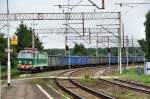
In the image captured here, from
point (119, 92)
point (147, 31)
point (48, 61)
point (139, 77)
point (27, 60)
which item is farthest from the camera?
point (147, 31)

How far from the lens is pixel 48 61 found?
236 ft

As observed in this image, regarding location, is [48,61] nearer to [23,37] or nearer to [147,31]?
[147,31]

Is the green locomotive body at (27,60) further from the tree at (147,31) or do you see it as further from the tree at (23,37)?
the tree at (23,37)

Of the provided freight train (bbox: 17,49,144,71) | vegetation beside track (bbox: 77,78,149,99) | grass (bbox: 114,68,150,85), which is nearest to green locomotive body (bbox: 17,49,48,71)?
freight train (bbox: 17,49,144,71)

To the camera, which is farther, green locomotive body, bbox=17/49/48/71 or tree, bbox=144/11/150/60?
tree, bbox=144/11/150/60

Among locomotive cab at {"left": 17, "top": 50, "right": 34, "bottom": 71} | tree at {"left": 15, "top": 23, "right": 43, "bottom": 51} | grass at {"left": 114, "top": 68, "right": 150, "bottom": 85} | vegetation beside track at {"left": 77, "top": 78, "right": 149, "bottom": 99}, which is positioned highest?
tree at {"left": 15, "top": 23, "right": 43, "bottom": 51}

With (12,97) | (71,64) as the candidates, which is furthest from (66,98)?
(71,64)

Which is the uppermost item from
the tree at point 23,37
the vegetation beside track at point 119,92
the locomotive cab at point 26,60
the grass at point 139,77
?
the tree at point 23,37

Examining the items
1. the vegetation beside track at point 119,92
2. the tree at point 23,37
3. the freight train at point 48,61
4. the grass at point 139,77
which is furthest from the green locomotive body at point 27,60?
the tree at point 23,37

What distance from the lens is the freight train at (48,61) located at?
58.2 metres

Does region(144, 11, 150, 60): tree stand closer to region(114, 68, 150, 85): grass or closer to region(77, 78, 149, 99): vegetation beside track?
region(114, 68, 150, 85): grass

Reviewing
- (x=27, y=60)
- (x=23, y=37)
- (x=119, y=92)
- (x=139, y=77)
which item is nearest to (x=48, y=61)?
(x=27, y=60)

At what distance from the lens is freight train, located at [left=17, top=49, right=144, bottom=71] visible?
191 ft

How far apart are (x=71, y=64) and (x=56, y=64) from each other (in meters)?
12.2
